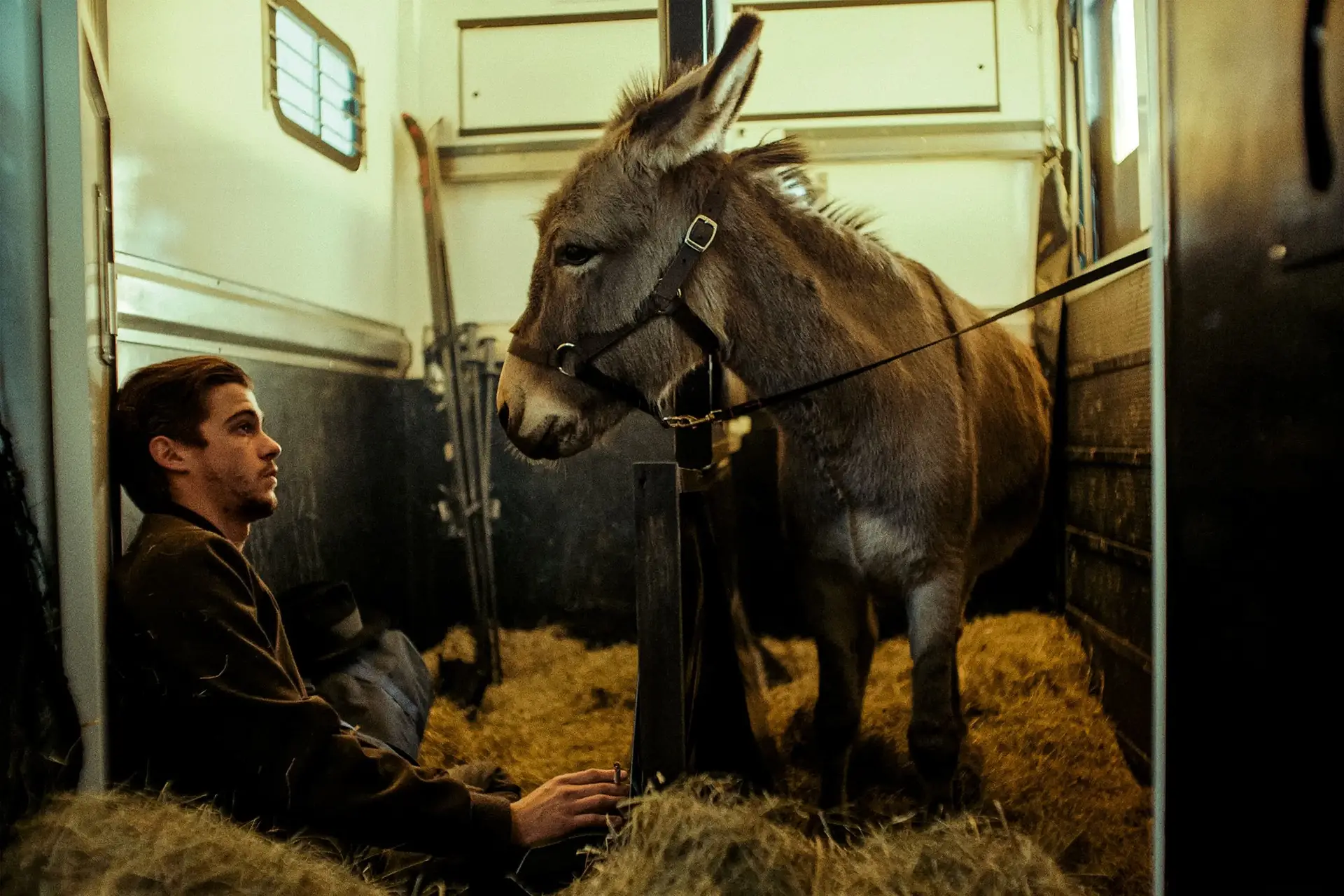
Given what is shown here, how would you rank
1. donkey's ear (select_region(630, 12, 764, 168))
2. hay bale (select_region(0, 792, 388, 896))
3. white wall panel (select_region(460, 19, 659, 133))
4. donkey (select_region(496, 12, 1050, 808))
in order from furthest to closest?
white wall panel (select_region(460, 19, 659, 133))
donkey (select_region(496, 12, 1050, 808))
donkey's ear (select_region(630, 12, 764, 168))
hay bale (select_region(0, 792, 388, 896))

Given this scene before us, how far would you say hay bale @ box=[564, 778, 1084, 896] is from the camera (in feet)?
4.65

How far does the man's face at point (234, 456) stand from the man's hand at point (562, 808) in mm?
796

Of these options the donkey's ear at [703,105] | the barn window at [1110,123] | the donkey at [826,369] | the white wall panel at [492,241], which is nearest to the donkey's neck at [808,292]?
the donkey at [826,369]

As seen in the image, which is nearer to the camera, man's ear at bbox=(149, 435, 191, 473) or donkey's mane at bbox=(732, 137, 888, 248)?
man's ear at bbox=(149, 435, 191, 473)

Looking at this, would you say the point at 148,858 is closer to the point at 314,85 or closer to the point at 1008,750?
the point at 1008,750

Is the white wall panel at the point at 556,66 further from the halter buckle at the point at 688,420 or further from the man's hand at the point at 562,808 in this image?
the man's hand at the point at 562,808

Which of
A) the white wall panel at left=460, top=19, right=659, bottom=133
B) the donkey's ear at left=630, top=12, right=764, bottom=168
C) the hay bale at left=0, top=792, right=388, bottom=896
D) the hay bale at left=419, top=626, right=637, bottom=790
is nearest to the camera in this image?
the hay bale at left=0, top=792, right=388, bottom=896

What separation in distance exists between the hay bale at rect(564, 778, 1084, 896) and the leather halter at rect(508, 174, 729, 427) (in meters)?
0.77

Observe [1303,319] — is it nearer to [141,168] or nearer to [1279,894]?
[1279,894]

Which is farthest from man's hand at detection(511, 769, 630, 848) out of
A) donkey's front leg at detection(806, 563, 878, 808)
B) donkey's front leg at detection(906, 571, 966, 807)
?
donkey's front leg at detection(906, 571, 966, 807)

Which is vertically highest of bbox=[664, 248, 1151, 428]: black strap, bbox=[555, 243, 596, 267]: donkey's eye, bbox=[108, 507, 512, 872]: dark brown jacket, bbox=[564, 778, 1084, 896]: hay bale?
bbox=[555, 243, 596, 267]: donkey's eye

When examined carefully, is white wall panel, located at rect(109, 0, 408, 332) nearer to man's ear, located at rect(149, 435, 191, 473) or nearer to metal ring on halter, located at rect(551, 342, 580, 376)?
man's ear, located at rect(149, 435, 191, 473)

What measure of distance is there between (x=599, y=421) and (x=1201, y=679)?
116 centimetres

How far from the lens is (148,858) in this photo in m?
1.34
